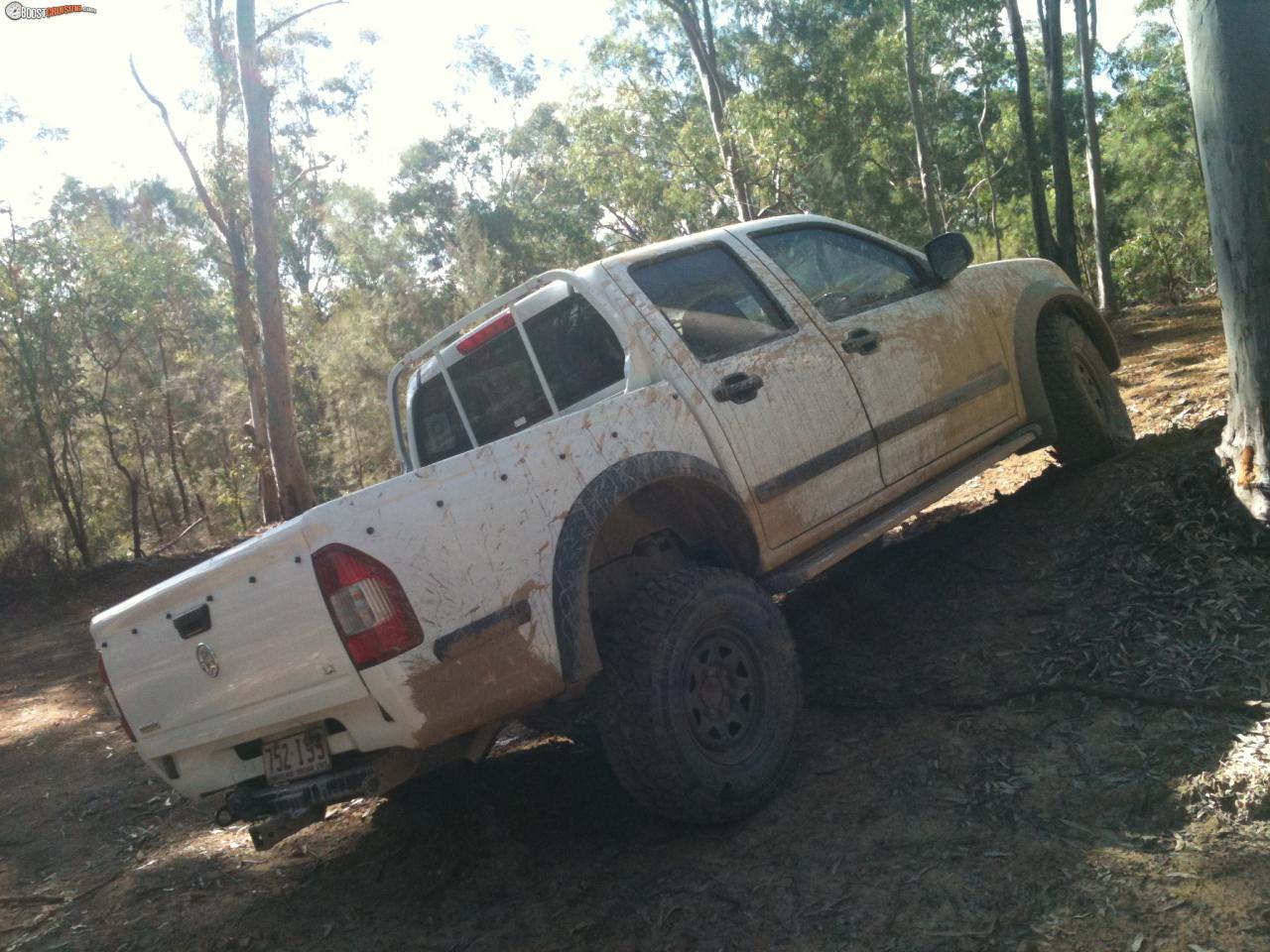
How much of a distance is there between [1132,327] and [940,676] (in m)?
13.6

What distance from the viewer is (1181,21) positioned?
4.40m

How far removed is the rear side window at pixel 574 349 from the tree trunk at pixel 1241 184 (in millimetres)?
2474

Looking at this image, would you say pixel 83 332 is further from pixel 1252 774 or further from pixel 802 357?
pixel 1252 774

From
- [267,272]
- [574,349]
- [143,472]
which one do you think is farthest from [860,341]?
[143,472]

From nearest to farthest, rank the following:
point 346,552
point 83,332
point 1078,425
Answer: point 346,552, point 1078,425, point 83,332

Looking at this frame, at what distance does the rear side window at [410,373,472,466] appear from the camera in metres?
4.98

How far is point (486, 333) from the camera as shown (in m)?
4.76

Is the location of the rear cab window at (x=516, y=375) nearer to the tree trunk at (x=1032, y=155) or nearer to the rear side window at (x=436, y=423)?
the rear side window at (x=436, y=423)

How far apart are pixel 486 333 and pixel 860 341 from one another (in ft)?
5.33

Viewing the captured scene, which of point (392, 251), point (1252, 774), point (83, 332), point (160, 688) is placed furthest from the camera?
point (392, 251)

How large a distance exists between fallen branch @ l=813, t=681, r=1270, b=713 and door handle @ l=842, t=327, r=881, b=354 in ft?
4.76

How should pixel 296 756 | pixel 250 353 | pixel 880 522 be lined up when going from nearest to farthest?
pixel 296 756 < pixel 880 522 < pixel 250 353

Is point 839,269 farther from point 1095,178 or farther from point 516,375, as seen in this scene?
point 1095,178

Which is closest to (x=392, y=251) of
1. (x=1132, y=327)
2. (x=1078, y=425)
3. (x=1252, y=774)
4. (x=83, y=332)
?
(x=83, y=332)
